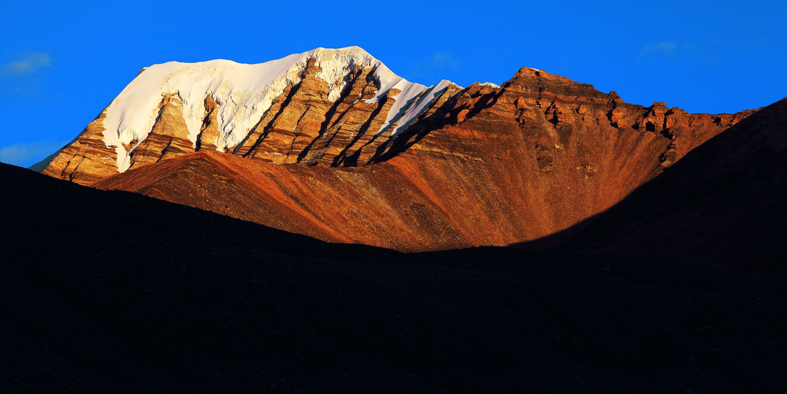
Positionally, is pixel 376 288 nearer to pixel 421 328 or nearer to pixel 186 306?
pixel 421 328

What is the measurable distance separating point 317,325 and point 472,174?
4966cm

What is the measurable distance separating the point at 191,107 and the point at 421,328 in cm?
9893

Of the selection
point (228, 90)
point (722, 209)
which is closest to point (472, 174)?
point (722, 209)

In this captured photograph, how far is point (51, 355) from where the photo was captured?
11.2 m

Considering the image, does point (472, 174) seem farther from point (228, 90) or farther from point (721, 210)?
point (228, 90)

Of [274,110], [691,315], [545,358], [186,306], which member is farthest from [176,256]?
[274,110]

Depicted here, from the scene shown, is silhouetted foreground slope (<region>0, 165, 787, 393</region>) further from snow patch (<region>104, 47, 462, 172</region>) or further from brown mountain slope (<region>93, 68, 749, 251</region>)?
snow patch (<region>104, 47, 462, 172</region>)

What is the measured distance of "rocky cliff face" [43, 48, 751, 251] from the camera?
1757 inches

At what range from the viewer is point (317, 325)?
14.6m

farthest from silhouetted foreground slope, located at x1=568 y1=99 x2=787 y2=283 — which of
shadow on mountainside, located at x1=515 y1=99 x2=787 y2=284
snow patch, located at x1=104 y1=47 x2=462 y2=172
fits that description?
snow patch, located at x1=104 y1=47 x2=462 y2=172

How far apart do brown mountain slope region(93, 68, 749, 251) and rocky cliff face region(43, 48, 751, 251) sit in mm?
169

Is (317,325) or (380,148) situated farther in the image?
(380,148)

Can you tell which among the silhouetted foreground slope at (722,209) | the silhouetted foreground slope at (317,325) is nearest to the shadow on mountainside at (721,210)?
the silhouetted foreground slope at (722,209)

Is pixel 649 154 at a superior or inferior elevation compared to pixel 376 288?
superior
